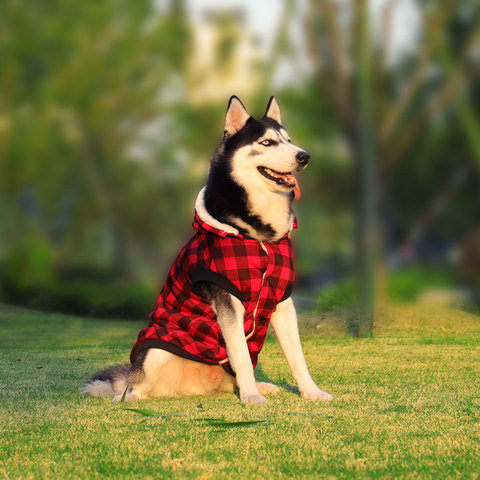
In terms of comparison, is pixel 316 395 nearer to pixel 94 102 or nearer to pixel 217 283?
pixel 217 283

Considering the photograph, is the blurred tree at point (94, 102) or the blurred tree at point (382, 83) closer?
the blurred tree at point (382, 83)

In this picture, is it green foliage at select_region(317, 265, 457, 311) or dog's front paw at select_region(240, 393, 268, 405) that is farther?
green foliage at select_region(317, 265, 457, 311)

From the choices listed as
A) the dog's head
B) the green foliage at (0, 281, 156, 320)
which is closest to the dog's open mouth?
the dog's head

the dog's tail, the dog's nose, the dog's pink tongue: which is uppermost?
the dog's nose

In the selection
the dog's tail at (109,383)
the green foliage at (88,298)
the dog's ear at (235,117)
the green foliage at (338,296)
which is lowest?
the green foliage at (88,298)

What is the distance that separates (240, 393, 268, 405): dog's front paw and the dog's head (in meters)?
1.28

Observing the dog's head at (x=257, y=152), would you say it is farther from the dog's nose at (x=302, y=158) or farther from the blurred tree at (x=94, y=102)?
the blurred tree at (x=94, y=102)

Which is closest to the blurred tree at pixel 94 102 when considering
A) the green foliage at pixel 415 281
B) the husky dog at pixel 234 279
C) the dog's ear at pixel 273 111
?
the green foliage at pixel 415 281

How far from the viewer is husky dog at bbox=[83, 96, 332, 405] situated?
4.34m

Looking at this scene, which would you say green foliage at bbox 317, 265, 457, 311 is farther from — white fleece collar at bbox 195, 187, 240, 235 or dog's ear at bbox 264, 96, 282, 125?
white fleece collar at bbox 195, 187, 240, 235

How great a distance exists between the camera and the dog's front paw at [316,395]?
4.43 metres

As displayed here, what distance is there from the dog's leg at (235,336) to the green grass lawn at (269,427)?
138mm

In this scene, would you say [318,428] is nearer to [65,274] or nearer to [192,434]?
[192,434]

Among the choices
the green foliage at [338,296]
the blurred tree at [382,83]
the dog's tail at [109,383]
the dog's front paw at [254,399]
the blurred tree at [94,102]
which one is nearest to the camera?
the dog's front paw at [254,399]
